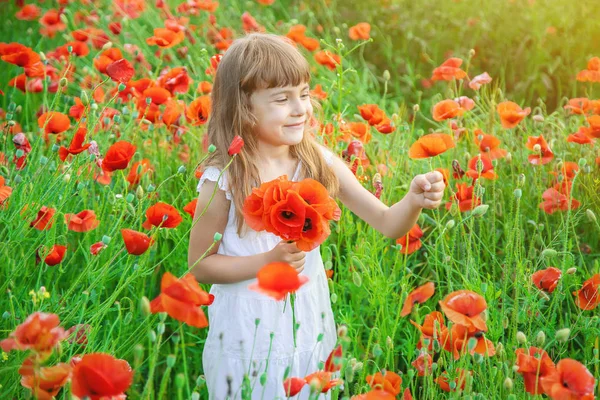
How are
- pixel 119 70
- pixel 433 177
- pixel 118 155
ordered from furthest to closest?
1. pixel 119 70
2. pixel 118 155
3. pixel 433 177

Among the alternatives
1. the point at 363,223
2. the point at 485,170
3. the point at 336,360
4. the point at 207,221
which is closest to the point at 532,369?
the point at 336,360

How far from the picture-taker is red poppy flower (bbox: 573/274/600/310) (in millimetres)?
1817

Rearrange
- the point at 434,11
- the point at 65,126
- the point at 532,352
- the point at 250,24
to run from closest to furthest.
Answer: the point at 532,352
the point at 65,126
the point at 250,24
the point at 434,11

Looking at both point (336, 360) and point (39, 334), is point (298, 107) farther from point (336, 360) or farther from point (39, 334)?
point (39, 334)

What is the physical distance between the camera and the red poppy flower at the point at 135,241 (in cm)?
167

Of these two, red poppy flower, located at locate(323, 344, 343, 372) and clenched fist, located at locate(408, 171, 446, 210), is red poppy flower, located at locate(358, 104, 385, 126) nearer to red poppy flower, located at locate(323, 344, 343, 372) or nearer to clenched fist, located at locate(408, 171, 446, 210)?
clenched fist, located at locate(408, 171, 446, 210)

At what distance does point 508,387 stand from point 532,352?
0.58 ft

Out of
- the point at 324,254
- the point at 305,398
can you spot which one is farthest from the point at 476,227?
the point at 305,398

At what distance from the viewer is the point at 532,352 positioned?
1565mm

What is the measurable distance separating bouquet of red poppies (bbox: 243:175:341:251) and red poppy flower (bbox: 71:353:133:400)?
1.35 ft

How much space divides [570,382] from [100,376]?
794 millimetres

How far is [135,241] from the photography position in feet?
5.51

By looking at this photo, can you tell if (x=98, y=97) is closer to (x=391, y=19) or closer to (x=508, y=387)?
(x=508, y=387)

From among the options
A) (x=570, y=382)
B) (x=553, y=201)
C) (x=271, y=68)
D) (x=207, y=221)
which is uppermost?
(x=271, y=68)
